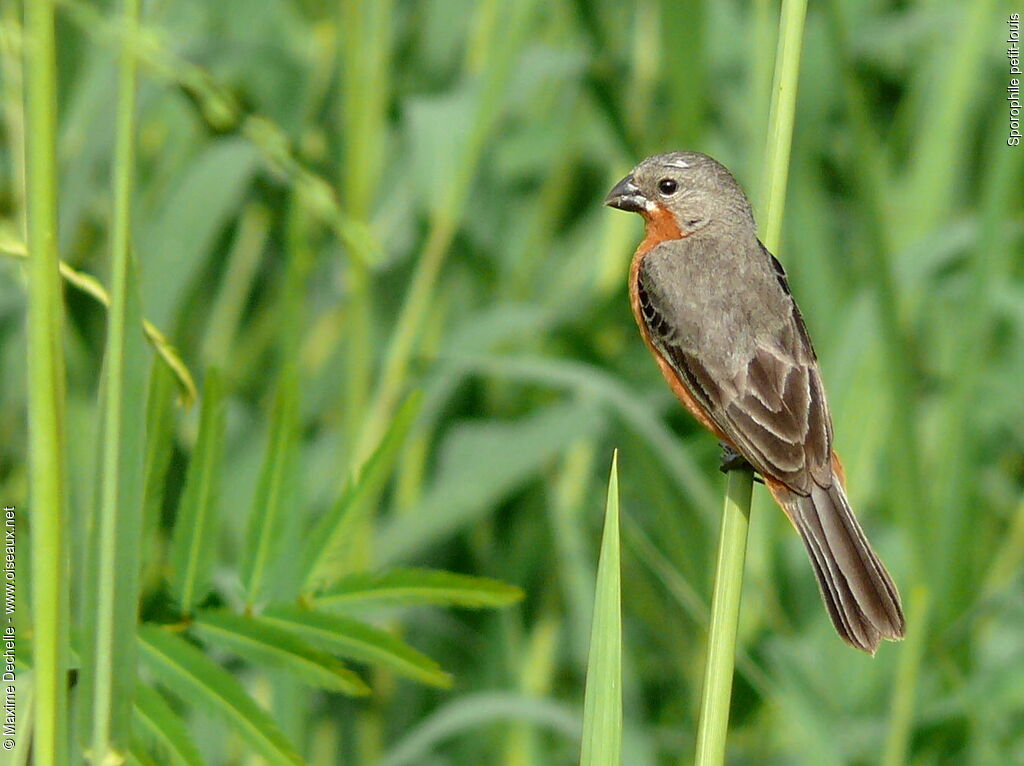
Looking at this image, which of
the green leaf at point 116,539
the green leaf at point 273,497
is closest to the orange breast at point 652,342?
the green leaf at point 273,497

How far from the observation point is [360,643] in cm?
166

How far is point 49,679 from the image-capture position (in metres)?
1.30

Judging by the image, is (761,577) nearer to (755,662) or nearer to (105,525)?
(755,662)

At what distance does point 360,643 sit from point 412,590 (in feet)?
0.33

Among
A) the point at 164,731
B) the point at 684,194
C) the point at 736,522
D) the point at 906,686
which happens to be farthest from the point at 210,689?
the point at 684,194

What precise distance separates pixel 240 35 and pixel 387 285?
98cm

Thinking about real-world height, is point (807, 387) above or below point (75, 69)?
below

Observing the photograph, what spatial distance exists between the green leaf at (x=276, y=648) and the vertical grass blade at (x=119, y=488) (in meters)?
0.32

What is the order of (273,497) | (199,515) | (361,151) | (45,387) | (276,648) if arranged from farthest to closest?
(361,151), (273,497), (199,515), (276,648), (45,387)

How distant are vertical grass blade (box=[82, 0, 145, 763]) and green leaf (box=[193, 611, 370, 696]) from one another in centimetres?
32

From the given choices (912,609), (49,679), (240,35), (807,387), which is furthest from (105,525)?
(240,35)

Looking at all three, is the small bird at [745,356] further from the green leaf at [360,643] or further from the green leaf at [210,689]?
the green leaf at [210,689]

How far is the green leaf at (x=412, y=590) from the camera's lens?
1711 millimetres

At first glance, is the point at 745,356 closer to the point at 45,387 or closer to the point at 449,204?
the point at 449,204
